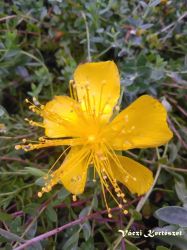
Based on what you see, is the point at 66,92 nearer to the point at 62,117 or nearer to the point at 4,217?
the point at 62,117

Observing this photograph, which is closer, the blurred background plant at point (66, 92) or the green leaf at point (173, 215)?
the green leaf at point (173, 215)

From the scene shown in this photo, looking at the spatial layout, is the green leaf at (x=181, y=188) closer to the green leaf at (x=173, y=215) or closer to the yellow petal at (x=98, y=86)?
the green leaf at (x=173, y=215)

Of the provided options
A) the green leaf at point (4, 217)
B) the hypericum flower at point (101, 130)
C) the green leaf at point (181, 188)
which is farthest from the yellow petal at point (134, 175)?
the green leaf at point (4, 217)

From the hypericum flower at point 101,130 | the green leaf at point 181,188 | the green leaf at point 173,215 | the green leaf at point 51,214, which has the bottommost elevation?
the green leaf at point 51,214

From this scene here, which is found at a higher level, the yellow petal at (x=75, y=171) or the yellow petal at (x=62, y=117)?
the yellow petal at (x=62, y=117)

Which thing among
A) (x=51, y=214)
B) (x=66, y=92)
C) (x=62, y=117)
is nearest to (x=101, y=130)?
(x=62, y=117)

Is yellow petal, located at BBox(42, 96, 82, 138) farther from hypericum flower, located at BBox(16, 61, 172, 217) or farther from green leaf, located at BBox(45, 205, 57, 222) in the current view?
green leaf, located at BBox(45, 205, 57, 222)
